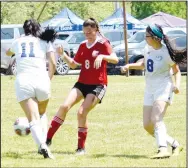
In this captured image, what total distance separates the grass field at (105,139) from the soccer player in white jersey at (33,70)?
0.48 meters

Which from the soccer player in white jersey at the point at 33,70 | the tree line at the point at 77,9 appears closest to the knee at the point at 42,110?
the soccer player in white jersey at the point at 33,70

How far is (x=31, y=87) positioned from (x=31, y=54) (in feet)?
1.37

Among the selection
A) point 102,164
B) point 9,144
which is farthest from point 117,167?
point 9,144

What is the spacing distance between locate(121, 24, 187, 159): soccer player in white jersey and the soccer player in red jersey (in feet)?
1.70

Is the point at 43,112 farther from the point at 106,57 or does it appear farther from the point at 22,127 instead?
the point at 106,57

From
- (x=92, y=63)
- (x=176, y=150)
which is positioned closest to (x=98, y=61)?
(x=92, y=63)

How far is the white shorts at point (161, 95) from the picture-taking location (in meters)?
9.51

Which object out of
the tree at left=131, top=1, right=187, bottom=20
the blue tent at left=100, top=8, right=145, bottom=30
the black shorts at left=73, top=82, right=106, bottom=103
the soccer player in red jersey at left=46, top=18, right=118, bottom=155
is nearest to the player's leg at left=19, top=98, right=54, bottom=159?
the soccer player in red jersey at left=46, top=18, right=118, bottom=155

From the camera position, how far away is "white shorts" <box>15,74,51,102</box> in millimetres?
9359

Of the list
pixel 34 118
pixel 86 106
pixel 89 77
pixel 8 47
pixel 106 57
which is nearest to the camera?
pixel 34 118

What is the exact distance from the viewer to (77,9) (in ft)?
166

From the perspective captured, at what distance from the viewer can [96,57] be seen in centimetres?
990

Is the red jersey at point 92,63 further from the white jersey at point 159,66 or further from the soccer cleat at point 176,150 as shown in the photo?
the soccer cleat at point 176,150

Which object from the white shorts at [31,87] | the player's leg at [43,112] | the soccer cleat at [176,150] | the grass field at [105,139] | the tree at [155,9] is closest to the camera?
the grass field at [105,139]
